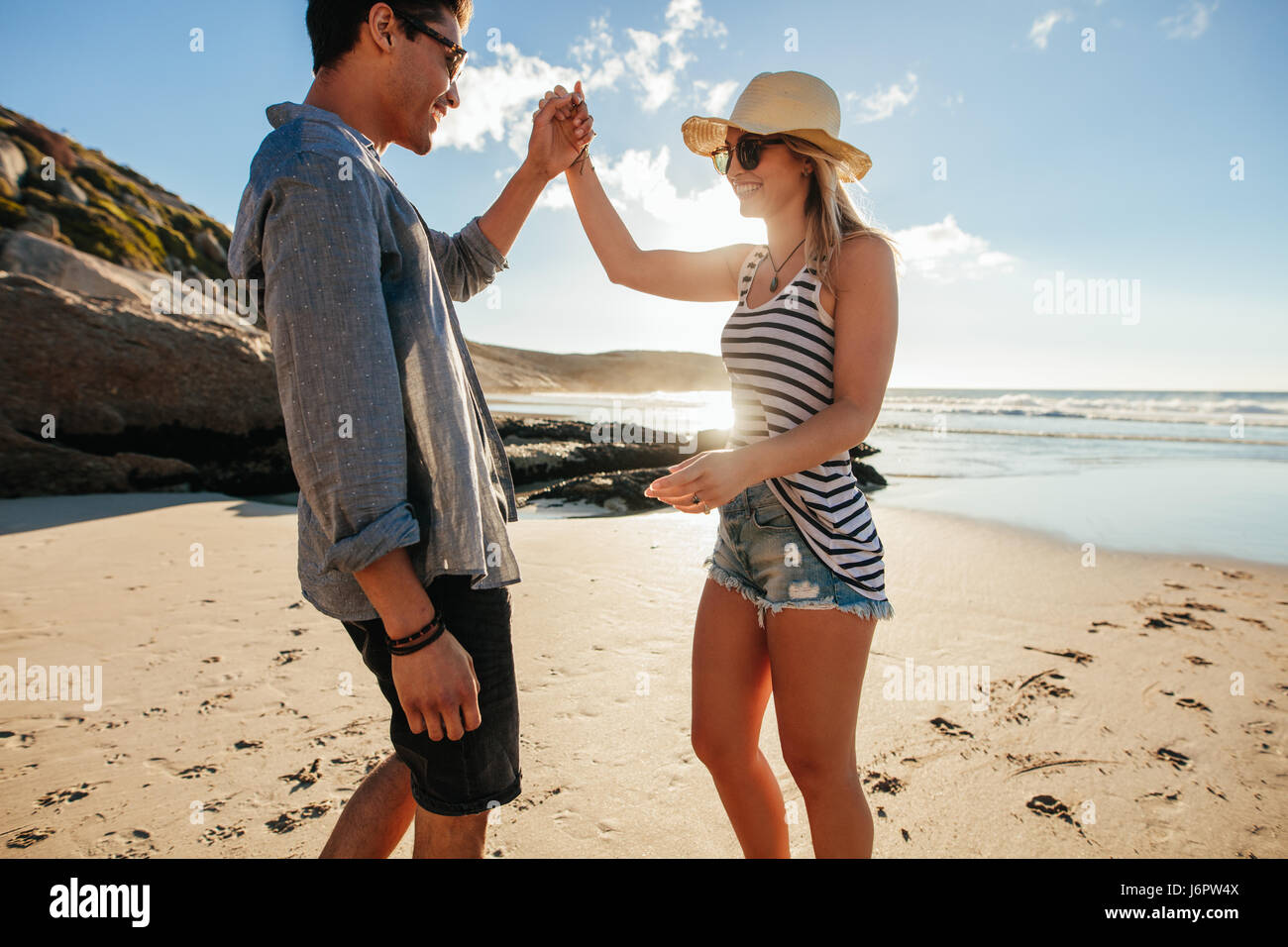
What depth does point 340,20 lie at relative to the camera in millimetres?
1562

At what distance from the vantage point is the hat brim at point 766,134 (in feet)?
6.59

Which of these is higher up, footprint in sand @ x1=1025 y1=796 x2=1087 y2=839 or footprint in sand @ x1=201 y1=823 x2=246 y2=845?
footprint in sand @ x1=201 y1=823 x2=246 y2=845

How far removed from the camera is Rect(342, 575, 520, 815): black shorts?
1.46 meters

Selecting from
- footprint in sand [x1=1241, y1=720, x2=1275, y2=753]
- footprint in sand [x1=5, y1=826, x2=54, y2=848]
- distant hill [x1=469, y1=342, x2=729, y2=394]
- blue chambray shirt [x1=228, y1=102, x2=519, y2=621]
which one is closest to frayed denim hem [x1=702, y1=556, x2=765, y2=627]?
blue chambray shirt [x1=228, y1=102, x2=519, y2=621]

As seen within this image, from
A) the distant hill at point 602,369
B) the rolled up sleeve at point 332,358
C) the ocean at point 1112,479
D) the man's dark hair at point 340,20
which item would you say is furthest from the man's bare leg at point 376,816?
the distant hill at point 602,369

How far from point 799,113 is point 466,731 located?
78.1 inches

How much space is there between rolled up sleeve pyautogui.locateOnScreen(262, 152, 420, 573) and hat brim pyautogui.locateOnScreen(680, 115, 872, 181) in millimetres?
1337

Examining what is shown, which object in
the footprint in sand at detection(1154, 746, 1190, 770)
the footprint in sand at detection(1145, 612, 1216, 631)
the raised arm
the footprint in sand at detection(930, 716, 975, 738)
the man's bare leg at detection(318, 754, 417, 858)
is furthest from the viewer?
the footprint in sand at detection(1145, 612, 1216, 631)

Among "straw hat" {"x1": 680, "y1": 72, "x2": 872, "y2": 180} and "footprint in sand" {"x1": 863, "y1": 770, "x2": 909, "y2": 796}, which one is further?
"footprint in sand" {"x1": 863, "y1": 770, "x2": 909, "y2": 796}

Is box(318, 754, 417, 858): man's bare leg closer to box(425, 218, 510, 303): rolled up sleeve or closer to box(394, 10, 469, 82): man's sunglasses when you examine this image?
box(425, 218, 510, 303): rolled up sleeve

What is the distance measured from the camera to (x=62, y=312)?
285 inches

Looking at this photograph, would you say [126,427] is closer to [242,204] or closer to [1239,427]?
[242,204]

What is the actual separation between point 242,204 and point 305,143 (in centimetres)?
18

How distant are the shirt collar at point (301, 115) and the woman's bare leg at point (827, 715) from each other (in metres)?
1.62
